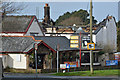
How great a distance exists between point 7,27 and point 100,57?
15533 mm

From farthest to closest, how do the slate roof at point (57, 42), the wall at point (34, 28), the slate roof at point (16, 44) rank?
the wall at point (34, 28) < the slate roof at point (57, 42) < the slate roof at point (16, 44)

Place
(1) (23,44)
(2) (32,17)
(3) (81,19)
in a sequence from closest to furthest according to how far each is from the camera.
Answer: (1) (23,44)
(2) (32,17)
(3) (81,19)

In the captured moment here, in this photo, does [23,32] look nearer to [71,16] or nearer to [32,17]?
[32,17]

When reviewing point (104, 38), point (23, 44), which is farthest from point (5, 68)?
point (104, 38)

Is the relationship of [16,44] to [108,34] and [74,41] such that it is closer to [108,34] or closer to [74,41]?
[74,41]

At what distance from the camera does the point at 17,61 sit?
113ft

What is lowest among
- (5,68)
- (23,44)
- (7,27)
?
(5,68)

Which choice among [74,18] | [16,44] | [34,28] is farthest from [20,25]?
[74,18]

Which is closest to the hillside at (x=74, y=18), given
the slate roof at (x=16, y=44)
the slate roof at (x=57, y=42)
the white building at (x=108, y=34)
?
the white building at (x=108, y=34)

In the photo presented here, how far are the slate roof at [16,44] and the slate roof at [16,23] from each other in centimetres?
861

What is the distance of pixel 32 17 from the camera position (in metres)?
49.1

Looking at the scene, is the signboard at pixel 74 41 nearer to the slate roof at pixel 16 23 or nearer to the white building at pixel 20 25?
the white building at pixel 20 25

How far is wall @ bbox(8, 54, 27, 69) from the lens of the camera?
1342 inches

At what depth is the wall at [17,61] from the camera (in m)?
34.1
